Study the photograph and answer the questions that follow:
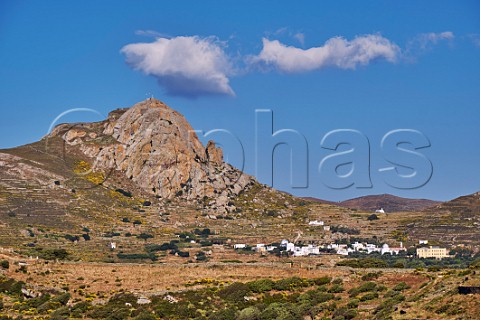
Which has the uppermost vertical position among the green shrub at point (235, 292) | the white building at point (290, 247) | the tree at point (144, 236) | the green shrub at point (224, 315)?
the tree at point (144, 236)

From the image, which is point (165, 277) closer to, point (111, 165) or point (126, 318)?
point (126, 318)

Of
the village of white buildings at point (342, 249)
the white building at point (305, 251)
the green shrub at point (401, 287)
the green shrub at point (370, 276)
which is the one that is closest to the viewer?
the green shrub at point (401, 287)

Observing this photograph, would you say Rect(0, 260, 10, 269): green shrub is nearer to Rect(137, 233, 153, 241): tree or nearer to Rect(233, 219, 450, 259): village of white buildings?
Rect(233, 219, 450, 259): village of white buildings

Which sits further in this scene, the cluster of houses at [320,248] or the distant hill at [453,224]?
the distant hill at [453,224]

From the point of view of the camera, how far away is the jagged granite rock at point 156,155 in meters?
182

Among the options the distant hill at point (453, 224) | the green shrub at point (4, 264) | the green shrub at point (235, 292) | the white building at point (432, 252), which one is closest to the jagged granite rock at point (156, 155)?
the distant hill at point (453, 224)

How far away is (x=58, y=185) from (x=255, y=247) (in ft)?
161

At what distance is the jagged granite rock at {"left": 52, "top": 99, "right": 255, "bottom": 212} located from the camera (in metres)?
182

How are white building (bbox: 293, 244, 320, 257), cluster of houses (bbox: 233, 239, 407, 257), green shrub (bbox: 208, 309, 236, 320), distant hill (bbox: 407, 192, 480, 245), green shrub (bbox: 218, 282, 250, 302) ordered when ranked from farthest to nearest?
distant hill (bbox: 407, 192, 480, 245), cluster of houses (bbox: 233, 239, 407, 257), white building (bbox: 293, 244, 320, 257), green shrub (bbox: 218, 282, 250, 302), green shrub (bbox: 208, 309, 236, 320)

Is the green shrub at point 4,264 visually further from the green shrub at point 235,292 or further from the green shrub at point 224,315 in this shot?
the green shrub at point 224,315

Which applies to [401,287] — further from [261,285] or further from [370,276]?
[261,285]

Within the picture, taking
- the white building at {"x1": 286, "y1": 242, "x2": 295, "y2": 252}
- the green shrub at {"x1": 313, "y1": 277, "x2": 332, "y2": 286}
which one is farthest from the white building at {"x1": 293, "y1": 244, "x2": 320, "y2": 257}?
the green shrub at {"x1": 313, "y1": 277, "x2": 332, "y2": 286}

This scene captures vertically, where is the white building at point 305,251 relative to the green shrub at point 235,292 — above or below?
above

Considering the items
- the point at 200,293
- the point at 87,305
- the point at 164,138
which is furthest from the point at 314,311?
the point at 164,138
